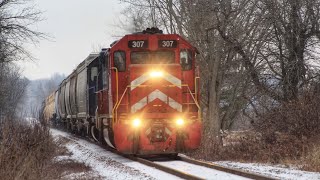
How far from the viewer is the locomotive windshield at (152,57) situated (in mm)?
13312

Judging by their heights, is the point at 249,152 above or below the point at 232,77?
below

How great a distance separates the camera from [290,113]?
13.0 m

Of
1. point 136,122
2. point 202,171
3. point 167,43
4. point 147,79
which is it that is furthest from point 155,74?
point 202,171

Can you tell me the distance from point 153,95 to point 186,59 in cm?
136

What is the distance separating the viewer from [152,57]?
13312mm

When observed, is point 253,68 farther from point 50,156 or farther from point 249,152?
point 50,156

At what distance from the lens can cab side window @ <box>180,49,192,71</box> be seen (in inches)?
524

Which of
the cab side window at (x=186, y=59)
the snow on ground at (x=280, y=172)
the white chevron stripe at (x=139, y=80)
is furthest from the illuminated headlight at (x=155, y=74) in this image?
the snow on ground at (x=280, y=172)

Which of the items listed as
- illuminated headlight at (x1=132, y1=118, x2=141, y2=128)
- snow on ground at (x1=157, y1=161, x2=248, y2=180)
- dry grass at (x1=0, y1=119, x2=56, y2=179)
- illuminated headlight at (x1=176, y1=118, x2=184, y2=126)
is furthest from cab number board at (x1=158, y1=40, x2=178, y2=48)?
dry grass at (x1=0, y1=119, x2=56, y2=179)

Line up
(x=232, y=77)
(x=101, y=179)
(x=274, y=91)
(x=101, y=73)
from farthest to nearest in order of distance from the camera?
(x=232, y=77) → (x=274, y=91) → (x=101, y=73) → (x=101, y=179)

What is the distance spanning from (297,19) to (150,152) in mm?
7479

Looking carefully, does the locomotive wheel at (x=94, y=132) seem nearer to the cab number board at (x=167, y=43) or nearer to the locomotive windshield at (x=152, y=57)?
the locomotive windshield at (x=152, y=57)

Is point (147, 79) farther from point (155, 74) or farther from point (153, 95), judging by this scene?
point (153, 95)

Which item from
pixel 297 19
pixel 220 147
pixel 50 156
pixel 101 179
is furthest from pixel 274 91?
pixel 101 179
